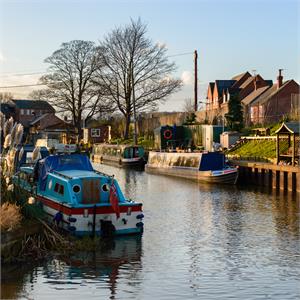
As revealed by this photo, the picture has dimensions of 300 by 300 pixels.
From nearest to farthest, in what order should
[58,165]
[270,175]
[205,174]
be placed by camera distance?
[58,165]
[270,175]
[205,174]

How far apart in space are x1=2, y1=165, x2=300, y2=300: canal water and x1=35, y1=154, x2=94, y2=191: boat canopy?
3.44 meters

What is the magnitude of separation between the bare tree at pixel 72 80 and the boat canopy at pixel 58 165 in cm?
4973

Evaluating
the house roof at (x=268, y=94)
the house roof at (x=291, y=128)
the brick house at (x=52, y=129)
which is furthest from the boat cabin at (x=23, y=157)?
the brick house at (x=52, y=129)

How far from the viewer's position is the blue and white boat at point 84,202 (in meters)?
17.9

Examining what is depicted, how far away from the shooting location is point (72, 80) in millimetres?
72625

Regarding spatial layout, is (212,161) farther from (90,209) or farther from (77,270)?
(77,270)

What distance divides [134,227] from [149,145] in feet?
161

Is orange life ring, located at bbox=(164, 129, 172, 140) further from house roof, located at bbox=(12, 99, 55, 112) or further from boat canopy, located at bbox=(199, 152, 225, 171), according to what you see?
house roof, located at bbox=(12, 99, 55, 112)

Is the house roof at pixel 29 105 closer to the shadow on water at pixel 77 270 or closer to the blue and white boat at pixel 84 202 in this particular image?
the blue and white boat at pixel 84 202

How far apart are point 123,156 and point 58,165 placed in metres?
37.2

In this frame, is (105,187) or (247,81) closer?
Answer: (105,187)

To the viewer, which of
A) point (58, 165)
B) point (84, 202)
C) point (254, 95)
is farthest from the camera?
point (254, 95)

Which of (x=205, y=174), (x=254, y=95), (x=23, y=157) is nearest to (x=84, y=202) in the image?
(x=23, y=157)

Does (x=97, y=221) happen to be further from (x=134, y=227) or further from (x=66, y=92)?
(x=66, y=92)
